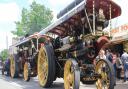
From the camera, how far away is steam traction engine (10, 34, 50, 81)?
1522 centimetres

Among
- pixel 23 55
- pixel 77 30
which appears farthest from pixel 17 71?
pixel 77 30

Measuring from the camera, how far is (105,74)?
885cm

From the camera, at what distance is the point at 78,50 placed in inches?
402

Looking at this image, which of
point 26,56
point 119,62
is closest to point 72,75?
point 119,62

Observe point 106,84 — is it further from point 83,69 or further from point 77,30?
point 77,30

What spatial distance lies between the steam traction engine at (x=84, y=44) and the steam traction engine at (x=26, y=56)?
1.88 m

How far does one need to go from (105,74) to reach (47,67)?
11.4 ft

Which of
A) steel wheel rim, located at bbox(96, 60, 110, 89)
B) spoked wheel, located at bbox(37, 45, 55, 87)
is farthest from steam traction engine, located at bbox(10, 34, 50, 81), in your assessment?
steel wheel rim, located at bbox(96, 60, 110, 89)

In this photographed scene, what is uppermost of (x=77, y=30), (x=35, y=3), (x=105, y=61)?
(x=35, y=3)

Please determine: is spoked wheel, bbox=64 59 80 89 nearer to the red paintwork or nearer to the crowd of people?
the red paintwork

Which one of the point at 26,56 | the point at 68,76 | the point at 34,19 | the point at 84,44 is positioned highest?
the point at 34,19

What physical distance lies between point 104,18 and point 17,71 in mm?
9022

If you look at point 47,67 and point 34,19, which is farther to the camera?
point 34,19

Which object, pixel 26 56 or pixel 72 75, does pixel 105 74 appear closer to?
pixel 72 75
